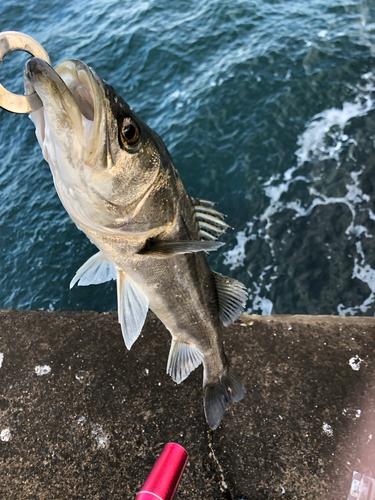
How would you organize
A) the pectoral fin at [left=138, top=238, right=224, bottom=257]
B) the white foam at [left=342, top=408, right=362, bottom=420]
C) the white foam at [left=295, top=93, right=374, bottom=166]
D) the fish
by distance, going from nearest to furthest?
the fish
the pectoral fin at [left=138, top=238, right=224, bottom=257]
the white foam at [left=342, top=408, right=362, bottom=420]
the white foam at [left=295, top=93, right=374, bottom=166]

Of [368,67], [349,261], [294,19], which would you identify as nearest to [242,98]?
[368,67]

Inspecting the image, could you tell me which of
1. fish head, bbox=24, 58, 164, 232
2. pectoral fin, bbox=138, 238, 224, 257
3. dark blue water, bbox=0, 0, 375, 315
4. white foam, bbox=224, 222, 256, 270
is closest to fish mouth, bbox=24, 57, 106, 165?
fish head, bbox=24, 58, 164, 232

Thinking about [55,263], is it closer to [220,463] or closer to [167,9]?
[220,463]

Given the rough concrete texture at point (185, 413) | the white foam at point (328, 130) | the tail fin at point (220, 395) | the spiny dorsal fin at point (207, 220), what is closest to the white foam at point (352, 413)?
the rough concrete texture at point (185, 413)

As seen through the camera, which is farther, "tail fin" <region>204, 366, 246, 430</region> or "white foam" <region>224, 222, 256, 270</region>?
"white foam" <region>224, 222, 256, 270</region>

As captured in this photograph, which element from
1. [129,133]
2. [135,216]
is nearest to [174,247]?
[135,216]

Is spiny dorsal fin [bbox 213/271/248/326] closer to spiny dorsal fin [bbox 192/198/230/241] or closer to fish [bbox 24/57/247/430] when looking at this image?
fish [bbox 24/57/247/430]

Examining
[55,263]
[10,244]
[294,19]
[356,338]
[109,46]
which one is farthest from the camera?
[109,46]
